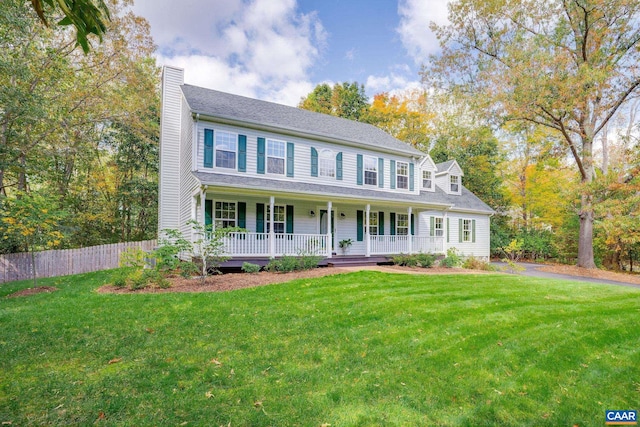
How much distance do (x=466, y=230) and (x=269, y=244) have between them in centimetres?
1344

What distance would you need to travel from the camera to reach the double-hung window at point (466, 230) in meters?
19.5

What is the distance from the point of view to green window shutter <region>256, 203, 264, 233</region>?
12.8 m

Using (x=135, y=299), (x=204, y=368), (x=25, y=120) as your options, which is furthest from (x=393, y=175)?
(x=25, y=120)

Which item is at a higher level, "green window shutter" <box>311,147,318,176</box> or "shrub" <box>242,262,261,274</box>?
"green window shutter" <box>311,147,318,176</box>

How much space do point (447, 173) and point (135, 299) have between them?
18.1 m

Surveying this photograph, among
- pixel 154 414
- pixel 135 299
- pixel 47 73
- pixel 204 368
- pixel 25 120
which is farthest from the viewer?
pixel 47 73

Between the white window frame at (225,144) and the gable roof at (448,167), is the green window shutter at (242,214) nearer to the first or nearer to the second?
the white window frame at (225,144)

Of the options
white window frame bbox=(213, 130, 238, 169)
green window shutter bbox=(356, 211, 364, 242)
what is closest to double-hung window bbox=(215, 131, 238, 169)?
white window frame bbox=(213, 130, 238, 169)

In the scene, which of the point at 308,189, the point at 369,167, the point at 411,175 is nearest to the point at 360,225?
the point at 369,167

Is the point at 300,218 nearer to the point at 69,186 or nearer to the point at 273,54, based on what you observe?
the point at 273,54

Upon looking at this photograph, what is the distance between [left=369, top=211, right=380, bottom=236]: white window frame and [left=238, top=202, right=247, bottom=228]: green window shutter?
20.3 ft

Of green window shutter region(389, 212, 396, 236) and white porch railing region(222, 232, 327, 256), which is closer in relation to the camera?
white porch railing region(222, 232, 327, 256)

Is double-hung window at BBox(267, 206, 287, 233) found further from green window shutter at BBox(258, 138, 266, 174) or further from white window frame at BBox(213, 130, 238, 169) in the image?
white window frame at BBox(213, 130, 238, 169)

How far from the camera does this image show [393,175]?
53.3 ft
